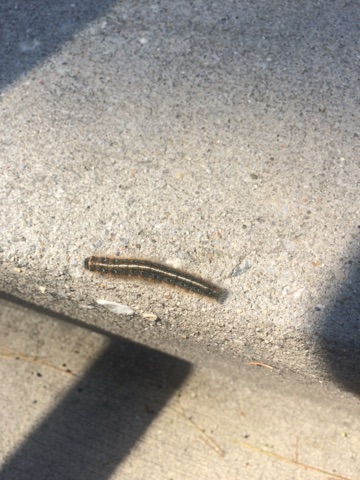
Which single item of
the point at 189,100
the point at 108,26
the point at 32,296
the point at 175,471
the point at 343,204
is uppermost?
the point at 108,26

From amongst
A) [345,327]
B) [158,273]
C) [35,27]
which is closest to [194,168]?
[158,273]

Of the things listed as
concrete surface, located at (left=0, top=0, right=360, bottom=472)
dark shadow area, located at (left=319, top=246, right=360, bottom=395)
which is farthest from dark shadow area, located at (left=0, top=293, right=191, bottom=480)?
dark shadow area, located at (left=319, top=246, right=360, bottom=395)

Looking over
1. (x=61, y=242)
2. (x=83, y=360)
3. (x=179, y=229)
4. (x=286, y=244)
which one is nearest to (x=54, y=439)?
(x=83, y=360)

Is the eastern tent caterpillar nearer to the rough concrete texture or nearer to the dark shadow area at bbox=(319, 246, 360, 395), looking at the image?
the rough concrete texture

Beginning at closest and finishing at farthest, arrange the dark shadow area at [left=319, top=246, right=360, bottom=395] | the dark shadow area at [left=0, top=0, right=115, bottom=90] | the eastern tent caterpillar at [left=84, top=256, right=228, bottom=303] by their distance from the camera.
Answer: the dark shadow area at [left=319, top=246, right=360, bottom=395] < the eastern tent caterpillar at [left=84, top=256, right=228, bottom=303] < the dark shadow area at [left=0, top=0, right=115, bottom=90]

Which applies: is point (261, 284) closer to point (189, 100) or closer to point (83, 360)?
point (189, 100)

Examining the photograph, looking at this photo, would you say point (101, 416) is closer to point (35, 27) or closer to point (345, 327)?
point (345, 327)
